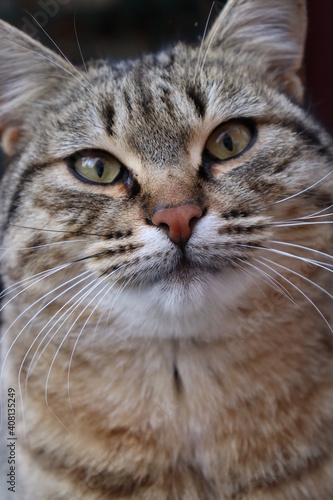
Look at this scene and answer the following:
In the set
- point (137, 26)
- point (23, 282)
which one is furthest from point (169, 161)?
point (137, 26)

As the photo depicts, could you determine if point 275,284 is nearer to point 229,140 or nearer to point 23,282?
point 229,140

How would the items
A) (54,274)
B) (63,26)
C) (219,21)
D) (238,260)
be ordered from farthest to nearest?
(63,26), (219,21), (54,274), (238,260)

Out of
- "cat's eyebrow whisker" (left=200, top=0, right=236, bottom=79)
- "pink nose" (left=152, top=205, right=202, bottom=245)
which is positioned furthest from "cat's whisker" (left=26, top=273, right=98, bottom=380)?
"cat's eyebrow whisker" (left=200, top=0, right=236, bottom=79)

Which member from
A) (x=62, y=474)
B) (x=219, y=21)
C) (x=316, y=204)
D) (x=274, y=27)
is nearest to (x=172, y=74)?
(x=219, y=21)

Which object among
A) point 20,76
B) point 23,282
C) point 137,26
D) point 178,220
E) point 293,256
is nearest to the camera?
point 178,220

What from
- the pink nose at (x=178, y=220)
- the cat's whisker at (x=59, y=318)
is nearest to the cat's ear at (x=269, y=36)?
the pink nose at (x=178, y=220)

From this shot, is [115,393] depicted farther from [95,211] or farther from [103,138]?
[103,138]
